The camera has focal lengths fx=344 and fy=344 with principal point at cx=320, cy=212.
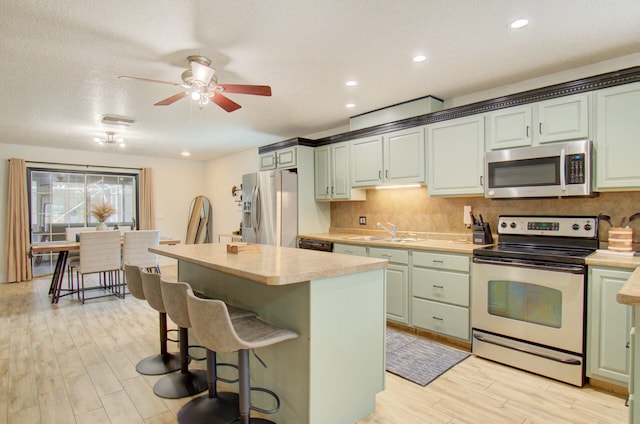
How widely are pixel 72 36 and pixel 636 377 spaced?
3.44 metres

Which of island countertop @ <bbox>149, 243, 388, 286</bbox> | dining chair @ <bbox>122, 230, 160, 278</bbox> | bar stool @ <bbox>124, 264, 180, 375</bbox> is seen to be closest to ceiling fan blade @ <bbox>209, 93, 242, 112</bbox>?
island countertop @ <bbox>149, 243, 388, 286</bbox>

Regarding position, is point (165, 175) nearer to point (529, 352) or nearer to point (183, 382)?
point (183, 382)

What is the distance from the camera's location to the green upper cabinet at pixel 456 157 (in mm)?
3078

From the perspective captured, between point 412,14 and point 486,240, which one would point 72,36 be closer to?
point 412,14

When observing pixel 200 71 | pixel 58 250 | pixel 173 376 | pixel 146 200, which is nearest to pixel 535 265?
pixel 173 376

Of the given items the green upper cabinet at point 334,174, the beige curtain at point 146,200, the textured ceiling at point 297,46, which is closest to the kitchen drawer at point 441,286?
the green upper cabinet at point 334,174

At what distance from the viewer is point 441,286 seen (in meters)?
3.06

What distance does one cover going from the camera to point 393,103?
12.4 feet

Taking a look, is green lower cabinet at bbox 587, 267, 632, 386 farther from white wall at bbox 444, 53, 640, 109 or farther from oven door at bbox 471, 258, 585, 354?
white wall at bbox 444, 53, 640, 109

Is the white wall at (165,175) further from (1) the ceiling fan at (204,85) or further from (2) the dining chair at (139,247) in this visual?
(1) the ceiling fan at (204,85)

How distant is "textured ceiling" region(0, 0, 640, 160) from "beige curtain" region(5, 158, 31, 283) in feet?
7.92

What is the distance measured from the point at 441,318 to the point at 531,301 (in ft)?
2.54

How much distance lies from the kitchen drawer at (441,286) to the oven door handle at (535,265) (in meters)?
0.23

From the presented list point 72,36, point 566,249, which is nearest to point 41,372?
point 72,36
